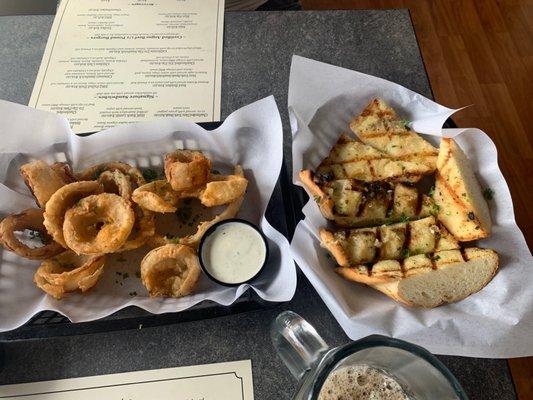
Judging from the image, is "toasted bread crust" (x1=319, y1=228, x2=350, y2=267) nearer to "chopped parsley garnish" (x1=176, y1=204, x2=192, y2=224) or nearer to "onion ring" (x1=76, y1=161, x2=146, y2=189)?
"chopped parsley garnish" (x1=176, y1=204, x2=192, y2=224)

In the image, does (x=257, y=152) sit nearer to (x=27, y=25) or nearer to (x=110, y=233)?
(x=110, y=233)

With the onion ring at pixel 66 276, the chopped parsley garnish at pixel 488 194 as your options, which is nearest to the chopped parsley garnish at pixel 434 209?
the chopped parsley garnish at pixel 488 194

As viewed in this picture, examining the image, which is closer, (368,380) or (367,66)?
(368,380)

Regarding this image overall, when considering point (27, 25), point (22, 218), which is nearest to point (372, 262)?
point (22, 218)

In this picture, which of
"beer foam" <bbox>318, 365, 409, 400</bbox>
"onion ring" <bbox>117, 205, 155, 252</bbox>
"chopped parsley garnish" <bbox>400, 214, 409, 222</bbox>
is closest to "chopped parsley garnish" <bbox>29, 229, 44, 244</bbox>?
"onion ring" <bbox>117, 205, 155, 252</bbox>

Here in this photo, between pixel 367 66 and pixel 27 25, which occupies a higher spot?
pixel 27 25

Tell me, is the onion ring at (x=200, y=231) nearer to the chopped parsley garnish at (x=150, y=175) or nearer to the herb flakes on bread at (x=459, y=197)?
the chopped parsley garnish at (x=150, y=175)
